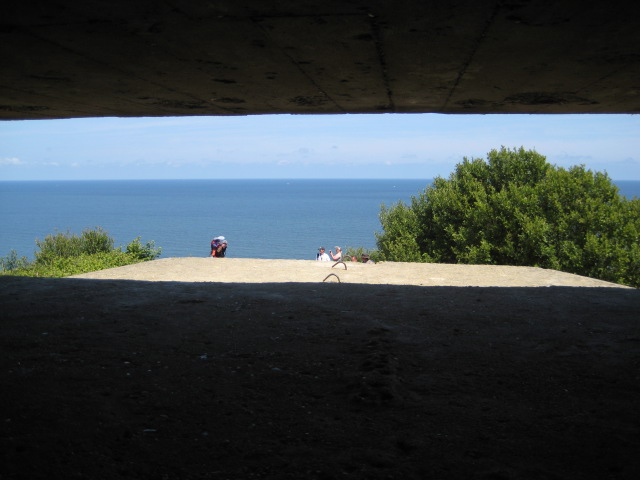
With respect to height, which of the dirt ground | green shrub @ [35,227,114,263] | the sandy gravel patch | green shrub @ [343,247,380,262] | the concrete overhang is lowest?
the dirt ground

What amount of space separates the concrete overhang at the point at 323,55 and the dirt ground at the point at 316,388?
248 cm

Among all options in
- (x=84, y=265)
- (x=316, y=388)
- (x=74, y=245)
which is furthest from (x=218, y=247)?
(x=74, y=245)

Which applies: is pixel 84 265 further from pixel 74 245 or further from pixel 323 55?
pixel 74 245

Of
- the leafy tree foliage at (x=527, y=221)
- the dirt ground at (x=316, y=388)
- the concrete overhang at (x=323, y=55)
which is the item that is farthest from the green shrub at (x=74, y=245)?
the concrete overhang at (x=323, y=55)

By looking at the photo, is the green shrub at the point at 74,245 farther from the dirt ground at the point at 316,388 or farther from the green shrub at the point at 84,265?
the dirt ground at the point at 316,388

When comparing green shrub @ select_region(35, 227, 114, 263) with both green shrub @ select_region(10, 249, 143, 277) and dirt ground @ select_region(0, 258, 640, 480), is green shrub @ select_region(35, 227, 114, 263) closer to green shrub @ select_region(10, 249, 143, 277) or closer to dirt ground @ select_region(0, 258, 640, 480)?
green shrub @ select_region(10, 249, 143, 277)

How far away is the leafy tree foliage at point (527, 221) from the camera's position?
2633cm

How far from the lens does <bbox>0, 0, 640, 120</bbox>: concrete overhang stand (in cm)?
332

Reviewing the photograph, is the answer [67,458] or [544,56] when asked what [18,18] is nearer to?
[67,458]

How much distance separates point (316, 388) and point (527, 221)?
2595 cm

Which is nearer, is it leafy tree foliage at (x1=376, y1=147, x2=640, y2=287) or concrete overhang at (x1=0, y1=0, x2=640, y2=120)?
concrete overhang at (x1=0, y1=0, x2=640, y2=120)

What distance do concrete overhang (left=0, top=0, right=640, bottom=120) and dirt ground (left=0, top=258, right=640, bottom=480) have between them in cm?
248

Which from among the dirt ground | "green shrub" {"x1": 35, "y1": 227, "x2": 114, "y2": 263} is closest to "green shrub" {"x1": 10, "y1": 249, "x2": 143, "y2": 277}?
the dirt ground

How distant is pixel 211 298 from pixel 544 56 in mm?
5176
